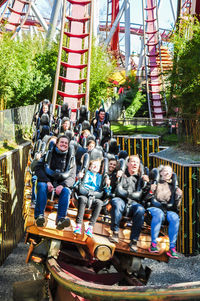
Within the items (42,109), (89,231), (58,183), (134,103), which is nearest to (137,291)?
(89,231)

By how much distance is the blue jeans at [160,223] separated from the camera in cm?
402

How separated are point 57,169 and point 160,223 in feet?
4.54

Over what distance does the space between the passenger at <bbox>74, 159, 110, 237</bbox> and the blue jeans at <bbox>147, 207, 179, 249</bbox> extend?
1.98 feet

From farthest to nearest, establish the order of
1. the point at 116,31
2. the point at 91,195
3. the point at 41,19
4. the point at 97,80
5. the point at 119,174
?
the point at 116,31, the point at 41,19, the point at 97,80, the point at 119,174, the point at 91,195

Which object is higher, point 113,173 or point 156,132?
point 156,132

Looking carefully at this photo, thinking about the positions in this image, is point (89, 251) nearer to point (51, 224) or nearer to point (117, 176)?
point (51, 224)

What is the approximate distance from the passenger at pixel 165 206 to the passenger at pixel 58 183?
38.4 inches

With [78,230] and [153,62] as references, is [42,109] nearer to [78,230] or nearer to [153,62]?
[78,230]

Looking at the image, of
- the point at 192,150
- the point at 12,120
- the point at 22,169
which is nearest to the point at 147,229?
the point at 192,150

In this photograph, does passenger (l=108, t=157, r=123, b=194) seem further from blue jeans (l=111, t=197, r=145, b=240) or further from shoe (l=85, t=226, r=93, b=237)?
shoe (l=85, t=226, r=93, b=237)

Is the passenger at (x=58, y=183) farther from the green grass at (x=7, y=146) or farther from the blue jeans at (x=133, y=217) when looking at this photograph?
the green grass at (x=7, y=146)

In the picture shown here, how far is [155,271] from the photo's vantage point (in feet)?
20.5

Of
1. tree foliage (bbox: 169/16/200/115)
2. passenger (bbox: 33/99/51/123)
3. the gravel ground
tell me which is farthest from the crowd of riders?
tree foliage (bbox: 169/16/200/115)

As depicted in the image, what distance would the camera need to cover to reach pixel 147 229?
439 cm
